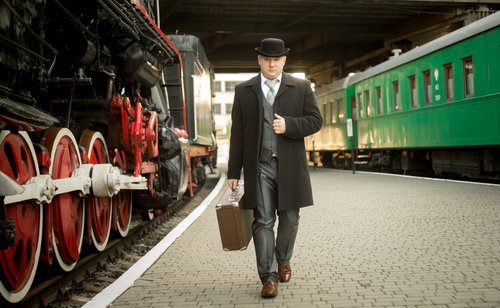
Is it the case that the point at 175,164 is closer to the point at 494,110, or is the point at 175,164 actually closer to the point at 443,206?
the point at 443,206

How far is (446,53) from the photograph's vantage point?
1406cm

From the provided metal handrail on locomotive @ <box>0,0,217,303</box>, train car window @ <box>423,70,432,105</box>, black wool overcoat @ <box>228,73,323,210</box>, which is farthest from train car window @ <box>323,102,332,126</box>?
black wool overcoat @ <box>228,73,323,210</box>

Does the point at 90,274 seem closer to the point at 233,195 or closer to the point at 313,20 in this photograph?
the point at 233,195

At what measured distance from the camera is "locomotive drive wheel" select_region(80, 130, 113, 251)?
5.73 meters

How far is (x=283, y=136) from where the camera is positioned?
451 centimetres

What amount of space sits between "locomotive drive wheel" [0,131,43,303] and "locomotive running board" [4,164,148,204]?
0.32 ft

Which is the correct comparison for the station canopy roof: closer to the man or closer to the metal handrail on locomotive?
the metal handrail on locomotive

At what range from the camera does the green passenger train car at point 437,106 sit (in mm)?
12258

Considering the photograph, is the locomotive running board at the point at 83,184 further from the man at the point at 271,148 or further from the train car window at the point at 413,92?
the train car window at the point at 413,92

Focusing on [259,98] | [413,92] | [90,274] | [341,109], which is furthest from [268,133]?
[341,109]

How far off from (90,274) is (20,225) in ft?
4.79

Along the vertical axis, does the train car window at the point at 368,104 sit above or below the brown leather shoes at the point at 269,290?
above

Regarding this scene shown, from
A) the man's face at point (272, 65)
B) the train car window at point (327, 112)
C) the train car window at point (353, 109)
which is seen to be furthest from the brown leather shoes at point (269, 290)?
the train car window at point (327, 112)

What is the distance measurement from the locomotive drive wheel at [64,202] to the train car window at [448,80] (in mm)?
10990
